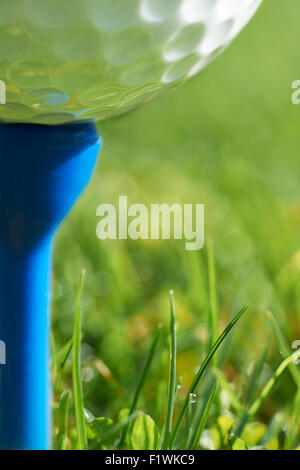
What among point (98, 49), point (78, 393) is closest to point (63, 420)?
point (78, 393)

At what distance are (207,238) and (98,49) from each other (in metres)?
0.37

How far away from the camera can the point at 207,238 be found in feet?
2.51

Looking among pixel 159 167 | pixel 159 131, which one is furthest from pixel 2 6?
pixel 159 131

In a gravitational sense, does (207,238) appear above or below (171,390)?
above

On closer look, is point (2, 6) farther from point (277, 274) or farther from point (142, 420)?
point (277, 274)

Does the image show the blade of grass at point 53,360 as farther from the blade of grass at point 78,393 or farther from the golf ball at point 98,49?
the golf ball at point 98,49

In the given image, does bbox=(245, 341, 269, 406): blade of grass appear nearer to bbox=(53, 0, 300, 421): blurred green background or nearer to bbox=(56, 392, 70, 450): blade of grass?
bbox=(53, 0, 300, 421): blurred green background

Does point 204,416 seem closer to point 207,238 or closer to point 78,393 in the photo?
point 78,393

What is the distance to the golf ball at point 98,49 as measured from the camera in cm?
40

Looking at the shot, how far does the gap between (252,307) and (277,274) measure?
7cm

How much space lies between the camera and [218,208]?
48.8 inches

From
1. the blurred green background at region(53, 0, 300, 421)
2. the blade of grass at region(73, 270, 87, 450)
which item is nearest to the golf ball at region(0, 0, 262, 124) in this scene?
the blade of grass at region(73, 270, 87, 450)
